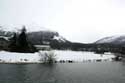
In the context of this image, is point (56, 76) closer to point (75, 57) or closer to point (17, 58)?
point (17, 58)

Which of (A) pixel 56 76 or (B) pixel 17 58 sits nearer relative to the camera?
(A) pixel 56 76

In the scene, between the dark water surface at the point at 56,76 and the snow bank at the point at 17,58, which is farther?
the snow bank at the point at 17,58

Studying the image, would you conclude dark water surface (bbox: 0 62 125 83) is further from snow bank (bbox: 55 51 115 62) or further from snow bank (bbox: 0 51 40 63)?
snow bank (bbox: 55 51 115 62)

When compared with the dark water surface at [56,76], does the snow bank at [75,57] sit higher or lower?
higher

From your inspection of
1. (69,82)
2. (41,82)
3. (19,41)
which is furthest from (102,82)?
(19,41)

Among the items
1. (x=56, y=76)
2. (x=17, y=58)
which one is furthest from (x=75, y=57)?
(x=56, y=76)

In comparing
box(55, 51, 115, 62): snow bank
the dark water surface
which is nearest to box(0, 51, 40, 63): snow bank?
the dark water surface

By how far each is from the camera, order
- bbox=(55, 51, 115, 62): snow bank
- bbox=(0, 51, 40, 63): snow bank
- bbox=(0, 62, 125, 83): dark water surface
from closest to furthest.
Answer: bbox=(0, 62, 125, 83): dark water surface, bbox=(0, 51, 40, 63): snow bank, bbox=(55, 51, 115, 62): snow bank

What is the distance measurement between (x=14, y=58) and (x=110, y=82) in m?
38.9

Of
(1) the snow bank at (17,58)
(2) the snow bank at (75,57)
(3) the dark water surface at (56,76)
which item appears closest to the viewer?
(3) the dark water surface at (56,76)

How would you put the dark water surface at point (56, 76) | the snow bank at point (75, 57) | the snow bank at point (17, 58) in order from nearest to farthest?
1. the dark water surface at point (56, 76)
2. the snow bank at point (17, 58)
3. the snow bank at point (75, 57)

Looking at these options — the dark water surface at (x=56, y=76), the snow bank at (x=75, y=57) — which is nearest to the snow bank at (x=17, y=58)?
the dark water surface at (x=56, y=76)

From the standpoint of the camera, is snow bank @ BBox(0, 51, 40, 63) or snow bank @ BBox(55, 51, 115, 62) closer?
snow bank @ BBox(0, 51, 40, 63)

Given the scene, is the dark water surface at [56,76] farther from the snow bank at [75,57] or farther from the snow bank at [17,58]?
the snow bank at [75,57]
